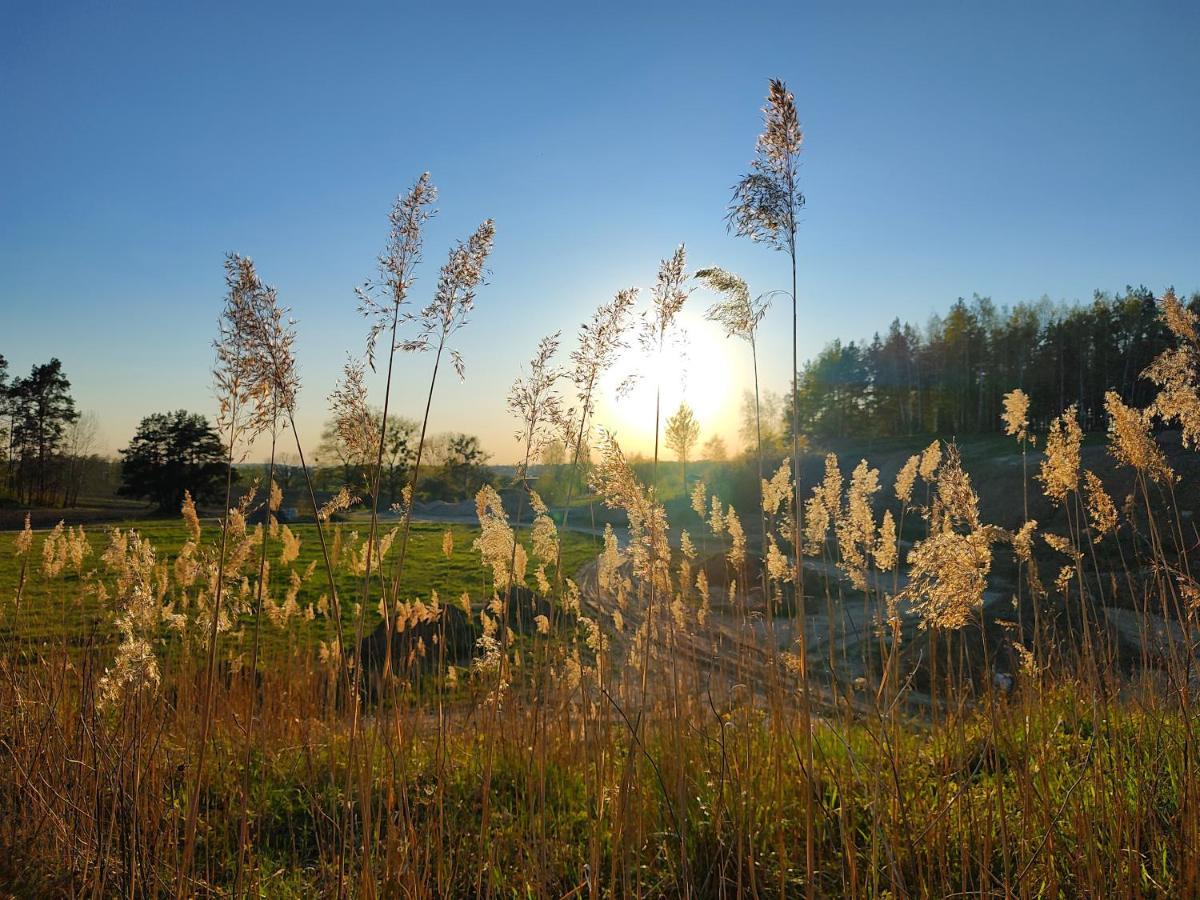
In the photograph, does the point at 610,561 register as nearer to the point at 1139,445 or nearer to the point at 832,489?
the point at 832,489

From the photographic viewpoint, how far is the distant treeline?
38844mm

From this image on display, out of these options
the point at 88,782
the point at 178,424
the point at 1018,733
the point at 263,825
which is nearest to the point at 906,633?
the point at 1018,733

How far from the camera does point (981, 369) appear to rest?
142ft

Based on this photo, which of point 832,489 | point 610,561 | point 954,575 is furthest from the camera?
point 610,561

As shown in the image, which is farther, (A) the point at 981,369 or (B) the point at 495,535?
(A) the point at 981,369

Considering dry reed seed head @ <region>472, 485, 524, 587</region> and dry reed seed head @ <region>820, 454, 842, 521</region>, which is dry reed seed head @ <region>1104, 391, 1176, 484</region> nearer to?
dry reed seed head @ <region>820, 454, 842, 521</region>

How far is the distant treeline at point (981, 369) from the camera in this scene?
3884 centimetres

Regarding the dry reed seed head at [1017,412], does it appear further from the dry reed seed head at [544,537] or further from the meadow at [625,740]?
the dry reed seed head at [544,537]

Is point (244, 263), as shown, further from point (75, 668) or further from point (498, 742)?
point (75, 668)

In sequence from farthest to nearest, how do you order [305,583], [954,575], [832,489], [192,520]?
[305,583] < [832,489] < [192,520] < [954,575]

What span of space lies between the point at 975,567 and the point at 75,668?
19.8 ft

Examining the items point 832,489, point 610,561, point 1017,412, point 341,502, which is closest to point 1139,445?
point 1017,412

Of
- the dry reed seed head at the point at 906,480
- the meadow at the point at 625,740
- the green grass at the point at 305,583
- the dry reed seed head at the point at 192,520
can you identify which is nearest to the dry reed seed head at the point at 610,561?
the meadow at the point at 625,740

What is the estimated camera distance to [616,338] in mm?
2182
